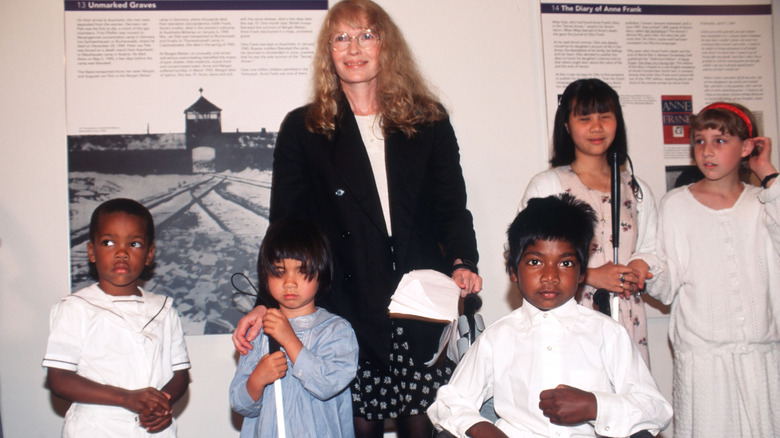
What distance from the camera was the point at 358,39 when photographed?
2736 millimetres

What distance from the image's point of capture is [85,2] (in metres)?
3.64

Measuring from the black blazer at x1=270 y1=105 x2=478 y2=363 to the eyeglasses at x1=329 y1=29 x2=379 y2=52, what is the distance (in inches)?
11.2

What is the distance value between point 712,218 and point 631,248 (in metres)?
0.56

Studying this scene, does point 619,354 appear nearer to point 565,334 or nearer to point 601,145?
point 565,334

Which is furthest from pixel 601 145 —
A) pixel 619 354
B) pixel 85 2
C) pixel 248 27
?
pixel 85 2

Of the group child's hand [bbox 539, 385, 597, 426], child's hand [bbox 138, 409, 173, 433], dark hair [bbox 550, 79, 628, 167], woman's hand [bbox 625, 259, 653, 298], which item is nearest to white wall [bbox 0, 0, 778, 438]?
→ dark hair [bbox 550, 79, 628, 167]

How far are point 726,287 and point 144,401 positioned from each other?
2711 mm

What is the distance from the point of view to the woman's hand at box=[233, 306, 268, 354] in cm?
228

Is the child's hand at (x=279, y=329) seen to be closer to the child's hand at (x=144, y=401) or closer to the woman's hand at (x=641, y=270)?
the child's hand at (x=144, y=401)

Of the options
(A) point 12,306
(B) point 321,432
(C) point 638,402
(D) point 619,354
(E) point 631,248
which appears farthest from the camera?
(A) point 12,306

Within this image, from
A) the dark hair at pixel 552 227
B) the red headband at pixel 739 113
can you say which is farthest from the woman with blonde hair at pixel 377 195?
the red headband at pixel 739 113

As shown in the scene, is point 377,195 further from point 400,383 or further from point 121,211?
point 121,211

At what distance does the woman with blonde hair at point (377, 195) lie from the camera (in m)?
2.51

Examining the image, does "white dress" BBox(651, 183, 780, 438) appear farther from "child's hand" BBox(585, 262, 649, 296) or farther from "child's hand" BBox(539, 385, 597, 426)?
"child's hand" BBox(539, 385, 597, 426)
